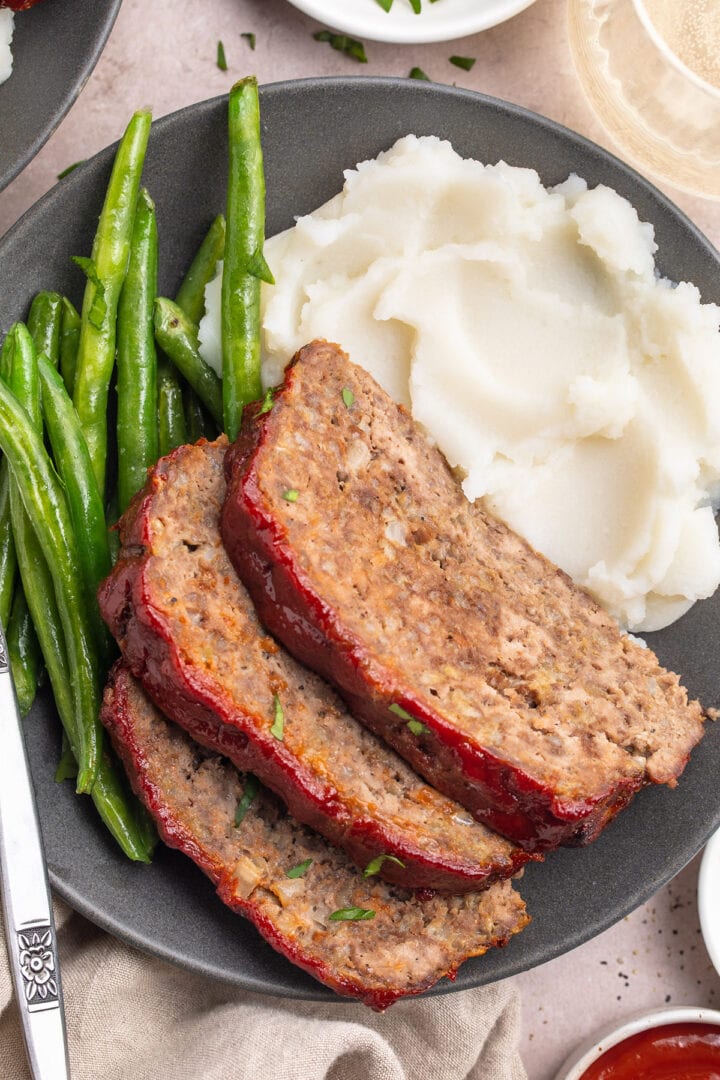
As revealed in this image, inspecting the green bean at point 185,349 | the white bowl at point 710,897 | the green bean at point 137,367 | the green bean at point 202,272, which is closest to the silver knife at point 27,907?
the green bean at point 137,367

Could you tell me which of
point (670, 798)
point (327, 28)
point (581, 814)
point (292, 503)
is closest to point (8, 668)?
point (292, 503)

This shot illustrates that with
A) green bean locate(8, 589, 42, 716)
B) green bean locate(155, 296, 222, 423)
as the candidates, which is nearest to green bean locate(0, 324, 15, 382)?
green bean locate(155, 296, 222, 423)

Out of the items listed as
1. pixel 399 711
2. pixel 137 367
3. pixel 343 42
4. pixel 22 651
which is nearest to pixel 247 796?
pixel 399 711

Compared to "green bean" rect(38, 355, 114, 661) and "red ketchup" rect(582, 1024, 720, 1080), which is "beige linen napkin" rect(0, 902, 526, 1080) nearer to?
"red ketchup" rect(582, 1024, 720, 1080)

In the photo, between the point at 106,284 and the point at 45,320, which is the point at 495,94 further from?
the point at 45,320

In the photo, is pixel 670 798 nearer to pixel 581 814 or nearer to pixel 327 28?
pixel 581 814

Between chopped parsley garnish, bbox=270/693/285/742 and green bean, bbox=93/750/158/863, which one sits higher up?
chopped parsley garnish, bbox=270/693/285/742
